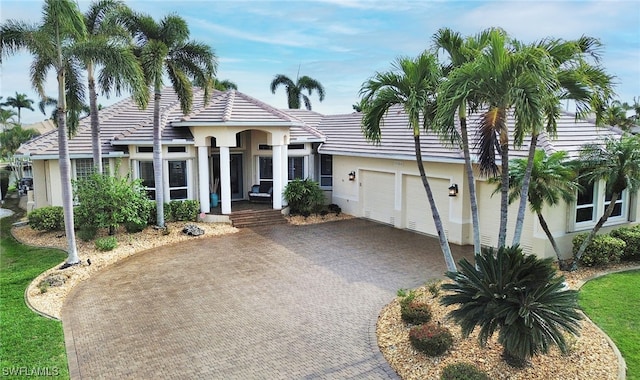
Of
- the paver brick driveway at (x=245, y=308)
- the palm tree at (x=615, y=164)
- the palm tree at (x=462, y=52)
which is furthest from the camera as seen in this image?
the palm tree at (x=615, y=164)

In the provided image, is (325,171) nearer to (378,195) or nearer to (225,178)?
(378,195)

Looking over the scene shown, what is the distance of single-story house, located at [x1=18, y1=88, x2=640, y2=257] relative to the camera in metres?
15.5

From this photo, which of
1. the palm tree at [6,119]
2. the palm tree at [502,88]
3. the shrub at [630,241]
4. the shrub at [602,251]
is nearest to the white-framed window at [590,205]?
the shrub at [630,241]

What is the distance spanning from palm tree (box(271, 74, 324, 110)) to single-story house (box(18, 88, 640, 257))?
62.1ft

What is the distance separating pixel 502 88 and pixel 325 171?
16.9 meters

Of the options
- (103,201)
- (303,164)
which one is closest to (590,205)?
(303,164)

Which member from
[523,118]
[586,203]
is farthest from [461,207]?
[523,118]

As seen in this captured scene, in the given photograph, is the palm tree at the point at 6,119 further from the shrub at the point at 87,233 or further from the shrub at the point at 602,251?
the shrub at the point at 602,251

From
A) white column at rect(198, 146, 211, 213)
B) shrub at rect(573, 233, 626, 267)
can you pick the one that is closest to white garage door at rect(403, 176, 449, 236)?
shrub at rect(573, 233, 626, 267)

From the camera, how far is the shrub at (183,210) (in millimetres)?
19516

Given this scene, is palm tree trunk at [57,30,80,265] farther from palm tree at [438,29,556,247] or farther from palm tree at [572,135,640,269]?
palm tree at [572,135,640,269]

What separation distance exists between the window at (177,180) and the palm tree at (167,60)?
7.14 ft

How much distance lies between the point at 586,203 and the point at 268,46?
16282 mm

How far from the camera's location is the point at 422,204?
18344mm
